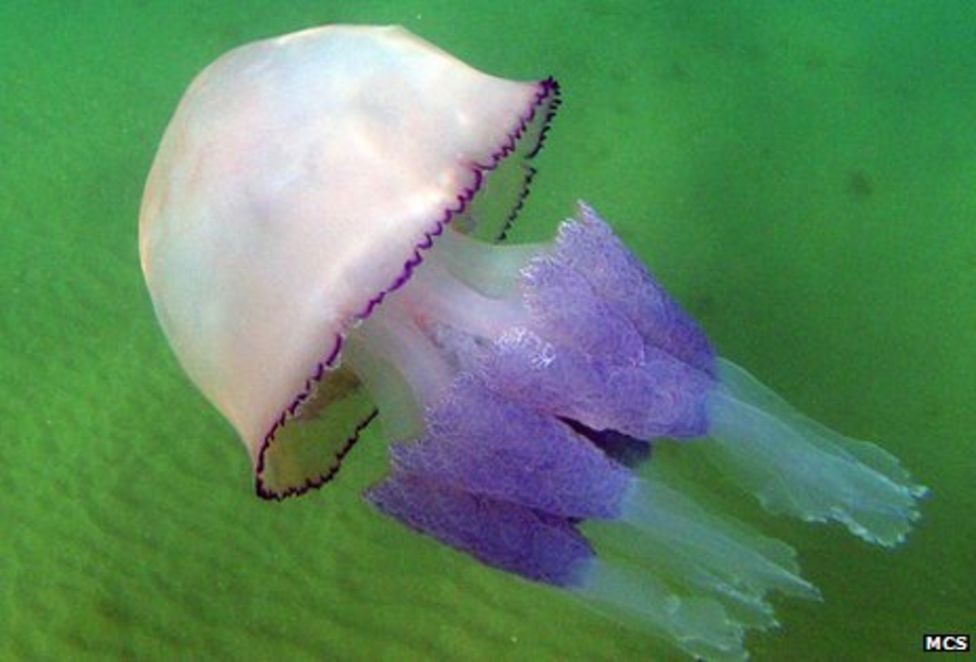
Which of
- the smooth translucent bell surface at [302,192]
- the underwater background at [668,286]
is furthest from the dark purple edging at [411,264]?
the underwater background at [668,286]

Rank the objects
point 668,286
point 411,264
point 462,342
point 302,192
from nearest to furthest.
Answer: point 411,264 < point 302,192 < point 462,342 < point 668,286

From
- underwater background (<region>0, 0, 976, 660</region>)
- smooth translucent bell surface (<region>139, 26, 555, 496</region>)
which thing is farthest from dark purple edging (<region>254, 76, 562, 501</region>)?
underwater background (<region>0, 0, 976, 660</region>)

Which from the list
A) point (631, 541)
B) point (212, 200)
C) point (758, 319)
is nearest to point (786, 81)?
point (758, 319)

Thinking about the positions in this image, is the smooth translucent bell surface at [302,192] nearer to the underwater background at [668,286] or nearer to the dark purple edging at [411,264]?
the dark purple edging at [411,264]

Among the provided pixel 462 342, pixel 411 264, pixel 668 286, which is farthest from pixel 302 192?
pixel 668 286

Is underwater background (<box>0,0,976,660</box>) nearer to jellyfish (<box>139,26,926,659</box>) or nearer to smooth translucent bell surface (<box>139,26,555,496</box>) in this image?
jellyfish (<box>139,26,926,659</box>)

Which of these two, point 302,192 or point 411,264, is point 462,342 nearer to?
point 411,264

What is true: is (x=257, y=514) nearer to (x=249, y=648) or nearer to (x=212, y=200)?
(x=249, y=648)
